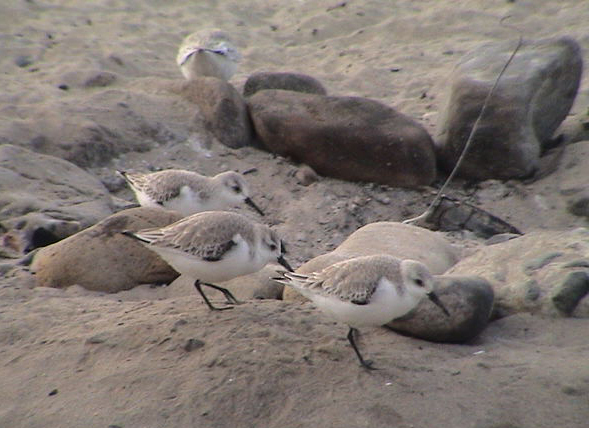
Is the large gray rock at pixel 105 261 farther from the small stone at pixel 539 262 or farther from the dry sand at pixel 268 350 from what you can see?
the small stone at pixel 539 262

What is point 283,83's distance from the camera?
8945 millimetres

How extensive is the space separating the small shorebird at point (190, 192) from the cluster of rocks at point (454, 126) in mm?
1951

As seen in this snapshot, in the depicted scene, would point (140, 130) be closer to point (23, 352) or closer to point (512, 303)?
point (23, 352)

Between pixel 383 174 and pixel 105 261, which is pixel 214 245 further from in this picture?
pixel 383 174

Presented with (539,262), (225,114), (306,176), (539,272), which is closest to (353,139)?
(306,176)

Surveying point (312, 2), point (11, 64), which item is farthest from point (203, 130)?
point (312, 2)

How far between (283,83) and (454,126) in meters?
2.27

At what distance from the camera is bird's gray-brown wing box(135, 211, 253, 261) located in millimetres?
4316

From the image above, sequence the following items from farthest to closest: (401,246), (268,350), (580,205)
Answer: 1. (580,205)
2. (401,246)
3. (268,350)

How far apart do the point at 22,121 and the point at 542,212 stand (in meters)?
5.40

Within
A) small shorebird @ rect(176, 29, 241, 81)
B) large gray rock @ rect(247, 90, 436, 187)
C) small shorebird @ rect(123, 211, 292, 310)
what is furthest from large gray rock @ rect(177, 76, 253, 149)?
small shorebird @ rect(123, 211, 292, 310)

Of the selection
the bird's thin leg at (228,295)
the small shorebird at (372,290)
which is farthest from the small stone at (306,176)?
the small shorebird at (372,290)

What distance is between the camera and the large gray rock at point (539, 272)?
4410 millimetres

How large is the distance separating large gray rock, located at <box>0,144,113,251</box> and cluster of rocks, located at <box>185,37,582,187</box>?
6.53 feet
